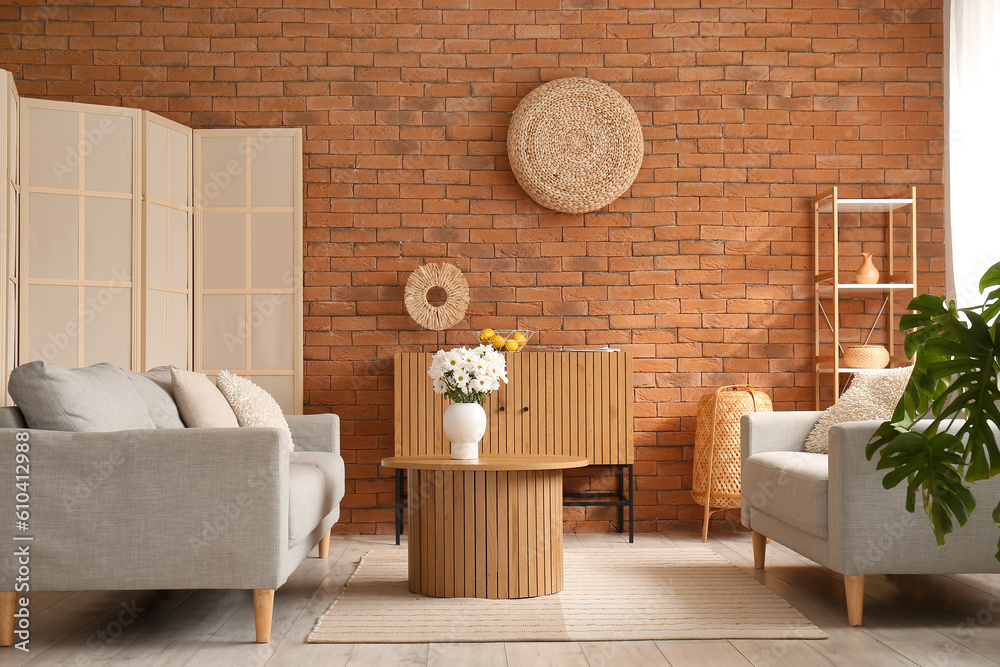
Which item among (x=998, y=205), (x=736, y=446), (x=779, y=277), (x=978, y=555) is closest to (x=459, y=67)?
(x=779, y=277)

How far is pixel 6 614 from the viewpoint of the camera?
2473 mm

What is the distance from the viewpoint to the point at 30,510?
2.41 metres

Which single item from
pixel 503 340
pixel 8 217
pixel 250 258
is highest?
pixel 8 217

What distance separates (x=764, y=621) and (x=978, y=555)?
70 centimetres

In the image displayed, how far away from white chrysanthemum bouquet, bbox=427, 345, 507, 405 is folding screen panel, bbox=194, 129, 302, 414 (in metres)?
1.57

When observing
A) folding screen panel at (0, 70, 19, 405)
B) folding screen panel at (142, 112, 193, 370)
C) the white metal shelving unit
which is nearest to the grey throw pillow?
folding screen panel at (0, 70, 19, 405)

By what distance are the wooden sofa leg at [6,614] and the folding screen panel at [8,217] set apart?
55.3 inches

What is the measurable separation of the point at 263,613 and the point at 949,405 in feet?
6.47

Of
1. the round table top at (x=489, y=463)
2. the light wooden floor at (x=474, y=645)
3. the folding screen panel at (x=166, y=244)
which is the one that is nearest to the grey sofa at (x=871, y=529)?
the light wooden floor at (x=474, y=645)

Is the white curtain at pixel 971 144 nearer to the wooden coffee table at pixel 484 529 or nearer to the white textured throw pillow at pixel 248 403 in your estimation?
the wooden coffee table at pixel 484 529

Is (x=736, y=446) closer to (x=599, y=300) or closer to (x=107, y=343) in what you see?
(x=599, y=300)

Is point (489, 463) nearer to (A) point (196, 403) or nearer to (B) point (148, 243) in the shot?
(A) point (196, 403)

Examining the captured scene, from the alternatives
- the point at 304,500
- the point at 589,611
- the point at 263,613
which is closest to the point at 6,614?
the point at 263,613

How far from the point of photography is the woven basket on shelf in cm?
436
